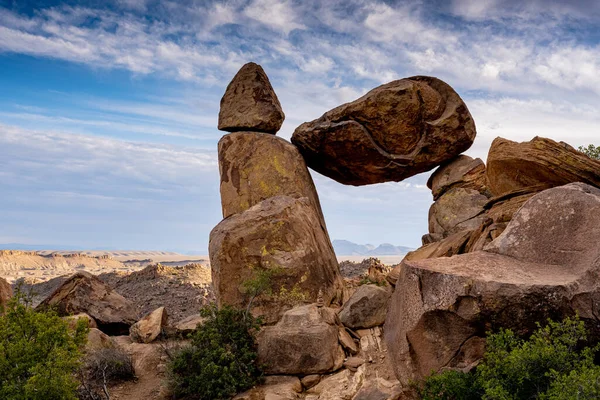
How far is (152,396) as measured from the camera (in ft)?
41.0

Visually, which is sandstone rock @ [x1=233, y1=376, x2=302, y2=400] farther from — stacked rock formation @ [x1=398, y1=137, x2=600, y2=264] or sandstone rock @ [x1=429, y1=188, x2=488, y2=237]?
sandstone rock @ [x1=429, y1=188, x2=488, y2=237]

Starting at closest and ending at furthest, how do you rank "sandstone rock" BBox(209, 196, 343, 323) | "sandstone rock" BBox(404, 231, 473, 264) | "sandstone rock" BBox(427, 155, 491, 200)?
"sandstone rock" BBox(404, 231, 473, 264), "sandstone rock" BBox(209, 196, 343, 323), "sandstone rock" BBox(427, 155, 491, 200)

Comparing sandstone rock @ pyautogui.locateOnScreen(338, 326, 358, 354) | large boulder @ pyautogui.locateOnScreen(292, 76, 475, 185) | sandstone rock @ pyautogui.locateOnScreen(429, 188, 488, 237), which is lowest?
sandstone rock @ pyautogui.locateOnScreen(338, 326, 358, 354)

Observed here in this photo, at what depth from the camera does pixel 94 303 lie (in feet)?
57.9

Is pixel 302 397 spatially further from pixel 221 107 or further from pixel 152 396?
pixel 221 107

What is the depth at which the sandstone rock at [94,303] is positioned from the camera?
56.5ft

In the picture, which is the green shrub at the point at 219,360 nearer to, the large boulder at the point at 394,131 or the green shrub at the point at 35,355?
the green shrub at the point at 35,355

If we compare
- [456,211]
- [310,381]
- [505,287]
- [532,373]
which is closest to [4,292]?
[310,381]

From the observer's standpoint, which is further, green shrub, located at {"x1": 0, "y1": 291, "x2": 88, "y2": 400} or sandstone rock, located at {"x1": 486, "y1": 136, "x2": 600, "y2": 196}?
sandstone rock, located at {"x1": 486, "y1": 136, "x2": 600, "y2": 196}

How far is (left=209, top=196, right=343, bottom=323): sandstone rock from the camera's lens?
14188 mm

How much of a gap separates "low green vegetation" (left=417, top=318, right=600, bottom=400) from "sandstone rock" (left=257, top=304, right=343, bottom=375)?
3.22 meters

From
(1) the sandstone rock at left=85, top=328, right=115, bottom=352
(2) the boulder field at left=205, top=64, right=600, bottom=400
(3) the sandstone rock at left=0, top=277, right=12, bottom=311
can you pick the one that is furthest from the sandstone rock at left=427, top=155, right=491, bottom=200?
(3) the sandstone rock at left=0, top=277, right=12, bottom=311

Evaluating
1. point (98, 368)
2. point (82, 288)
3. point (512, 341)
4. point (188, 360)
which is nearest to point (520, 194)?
point (512, 341)

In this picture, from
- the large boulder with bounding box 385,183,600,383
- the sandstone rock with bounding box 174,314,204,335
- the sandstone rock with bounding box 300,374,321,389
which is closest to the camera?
the large boulder with bounding box 385,183,600,383
